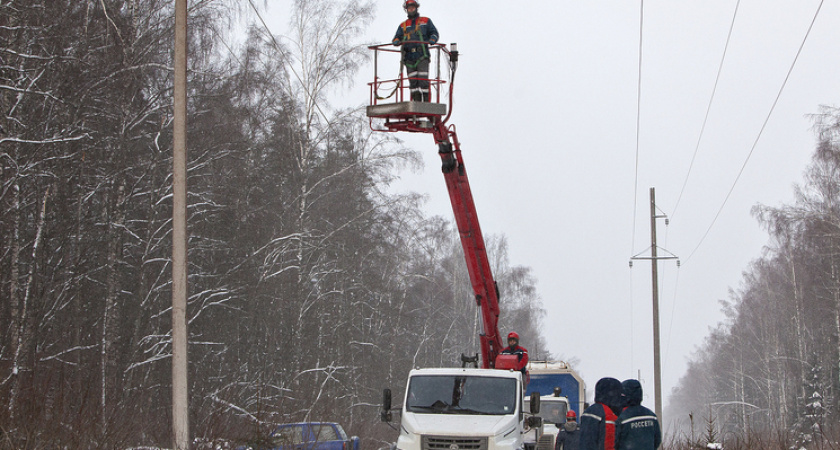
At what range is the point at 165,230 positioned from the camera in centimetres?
1808

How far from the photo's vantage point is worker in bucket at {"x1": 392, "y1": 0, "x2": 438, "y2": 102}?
12.7 metres

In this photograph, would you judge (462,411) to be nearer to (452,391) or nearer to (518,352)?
(452,391)

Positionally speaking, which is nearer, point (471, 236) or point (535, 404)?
point (535, 404)

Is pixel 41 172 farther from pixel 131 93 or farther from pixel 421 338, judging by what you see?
pixel 421 338

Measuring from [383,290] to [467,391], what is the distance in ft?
55.8

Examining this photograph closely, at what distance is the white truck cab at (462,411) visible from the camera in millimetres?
11188

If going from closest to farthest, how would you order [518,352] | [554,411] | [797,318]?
[518,352]
[554,411]
[797,318]

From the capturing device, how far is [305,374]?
76.7 ft

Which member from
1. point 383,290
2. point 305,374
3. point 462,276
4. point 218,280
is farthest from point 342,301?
point 462,276

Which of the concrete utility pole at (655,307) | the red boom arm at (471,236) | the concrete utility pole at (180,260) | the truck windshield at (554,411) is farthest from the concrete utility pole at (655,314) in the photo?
the concrete utility pole at (180,260)

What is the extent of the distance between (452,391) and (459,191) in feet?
10.7

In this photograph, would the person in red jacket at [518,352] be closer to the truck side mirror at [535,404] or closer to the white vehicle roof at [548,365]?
the truck side mirror at [535,404]

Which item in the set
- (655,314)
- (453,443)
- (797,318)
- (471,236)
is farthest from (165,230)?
(797,318)

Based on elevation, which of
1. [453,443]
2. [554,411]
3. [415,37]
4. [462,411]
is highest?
[415,37]
